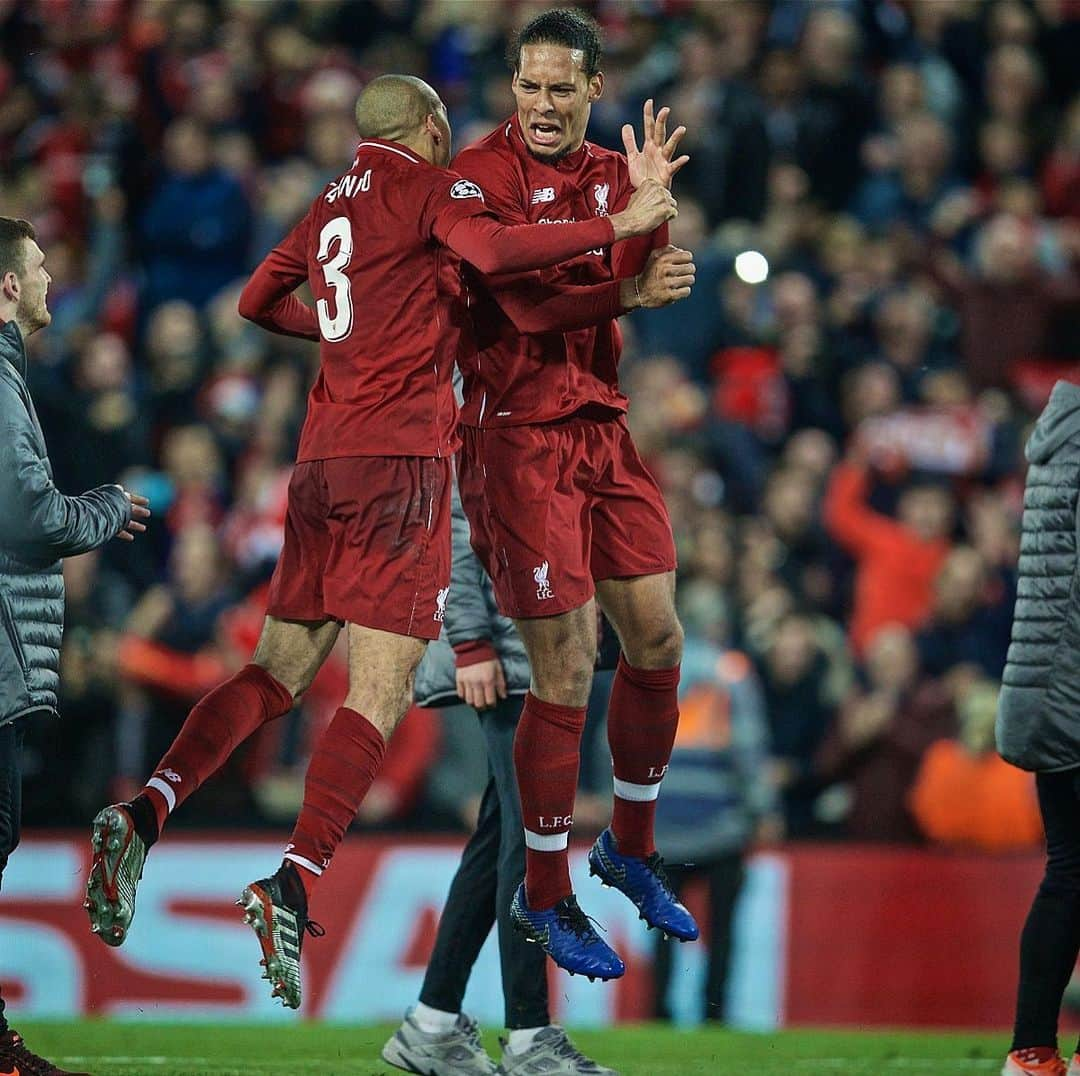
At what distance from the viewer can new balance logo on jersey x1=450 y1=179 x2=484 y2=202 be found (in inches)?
208

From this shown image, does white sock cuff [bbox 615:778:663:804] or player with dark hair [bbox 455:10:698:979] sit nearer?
player with dark hair [bbox 455:10:698:979]

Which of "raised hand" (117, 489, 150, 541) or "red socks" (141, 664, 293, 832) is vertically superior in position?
"raised hand" (117, 489, 150, 541)

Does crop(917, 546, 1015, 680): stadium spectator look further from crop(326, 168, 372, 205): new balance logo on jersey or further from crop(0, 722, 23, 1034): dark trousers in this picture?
crop(0, 722, 23, 1034): dark trousers

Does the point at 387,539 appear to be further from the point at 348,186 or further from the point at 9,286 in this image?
the point at 9,286

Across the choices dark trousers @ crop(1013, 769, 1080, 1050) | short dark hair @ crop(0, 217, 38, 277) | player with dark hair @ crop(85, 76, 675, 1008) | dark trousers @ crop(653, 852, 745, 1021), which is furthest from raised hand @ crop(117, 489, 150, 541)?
dark trousers @ crop(653, 852, 745, 1021)

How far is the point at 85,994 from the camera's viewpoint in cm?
891

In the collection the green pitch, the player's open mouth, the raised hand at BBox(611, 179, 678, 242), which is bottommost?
the green pitch

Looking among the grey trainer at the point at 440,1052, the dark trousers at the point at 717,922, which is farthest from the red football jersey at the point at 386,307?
the dark trousers at the point at 717,922

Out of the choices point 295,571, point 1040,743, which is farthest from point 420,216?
point 1040,743

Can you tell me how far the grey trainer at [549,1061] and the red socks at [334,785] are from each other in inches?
37.1

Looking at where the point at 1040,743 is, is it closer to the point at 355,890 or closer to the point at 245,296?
the point at 245,296

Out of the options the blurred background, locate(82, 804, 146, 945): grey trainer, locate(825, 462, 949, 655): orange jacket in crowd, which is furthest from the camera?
locate(825, 462, 949, 655): orange jacket in crowd

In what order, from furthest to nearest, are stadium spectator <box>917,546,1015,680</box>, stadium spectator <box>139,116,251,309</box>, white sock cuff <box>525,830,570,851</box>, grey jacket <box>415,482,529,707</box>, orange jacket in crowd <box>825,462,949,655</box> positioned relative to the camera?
stadium spectator <box>139,116,251,309</box>
orange jacket in crowd <box>825,462,949,655</box>
stadium spectator <box>917,546,1015,680</box>
grey jacket <box>415,482,529,707</box>
white sock cuff <box>525,830,570,851</box>

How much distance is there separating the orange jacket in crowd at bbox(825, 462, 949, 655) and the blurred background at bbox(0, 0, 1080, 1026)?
0.02 m
